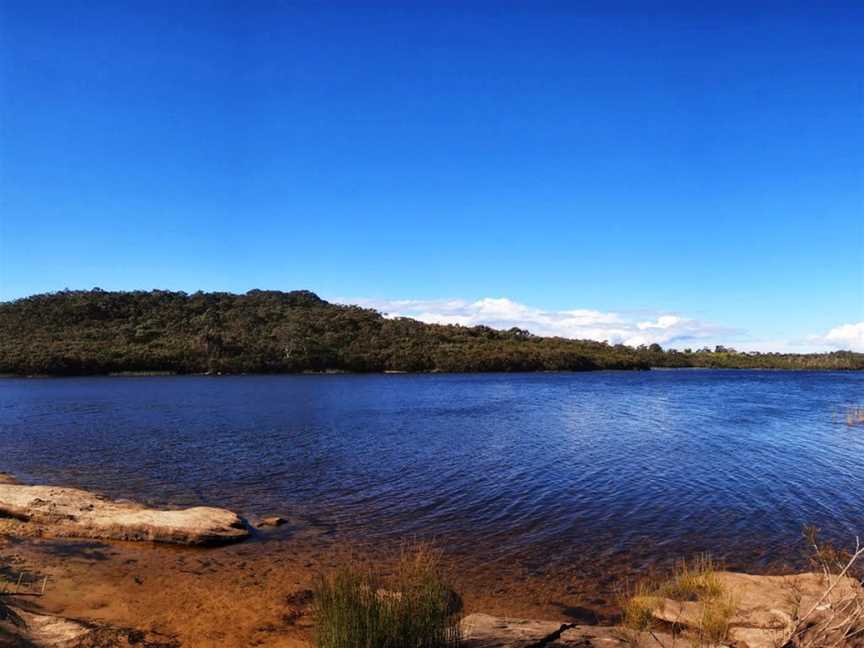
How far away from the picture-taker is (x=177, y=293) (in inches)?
6781

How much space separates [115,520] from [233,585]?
487 centimetres

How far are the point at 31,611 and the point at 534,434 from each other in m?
28.3

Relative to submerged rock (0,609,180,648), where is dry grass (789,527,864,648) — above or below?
above

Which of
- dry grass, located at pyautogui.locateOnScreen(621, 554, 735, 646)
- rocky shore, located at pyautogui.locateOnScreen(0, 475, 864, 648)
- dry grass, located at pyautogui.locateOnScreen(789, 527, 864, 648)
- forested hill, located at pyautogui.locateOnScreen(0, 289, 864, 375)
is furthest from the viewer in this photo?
forested hill, located at pyautogui.locateOnScreen(0, 289, 864, 375)

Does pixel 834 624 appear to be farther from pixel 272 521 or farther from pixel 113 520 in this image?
pixel 113 520

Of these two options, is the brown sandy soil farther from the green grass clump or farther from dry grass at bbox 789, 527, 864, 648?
dry grass at bbox 789, 527, 864, 648

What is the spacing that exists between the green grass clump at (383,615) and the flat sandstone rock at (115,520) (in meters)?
7.40

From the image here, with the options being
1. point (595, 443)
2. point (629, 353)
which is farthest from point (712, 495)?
point (629, 353)

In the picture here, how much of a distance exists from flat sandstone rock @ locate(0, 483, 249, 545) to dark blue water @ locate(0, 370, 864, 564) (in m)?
2.67

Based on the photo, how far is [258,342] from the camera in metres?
136

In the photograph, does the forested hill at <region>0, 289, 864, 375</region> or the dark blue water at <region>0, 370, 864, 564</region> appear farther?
the forested hill at <region>0, 289, 864, 375</region>

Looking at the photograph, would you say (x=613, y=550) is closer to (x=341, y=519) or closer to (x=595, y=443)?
(x=341, y=519)

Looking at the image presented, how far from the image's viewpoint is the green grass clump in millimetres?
6773

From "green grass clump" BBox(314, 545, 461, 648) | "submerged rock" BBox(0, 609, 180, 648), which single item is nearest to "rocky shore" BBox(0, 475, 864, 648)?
"submerged rock" BBox(0, 609, 180, 648)
